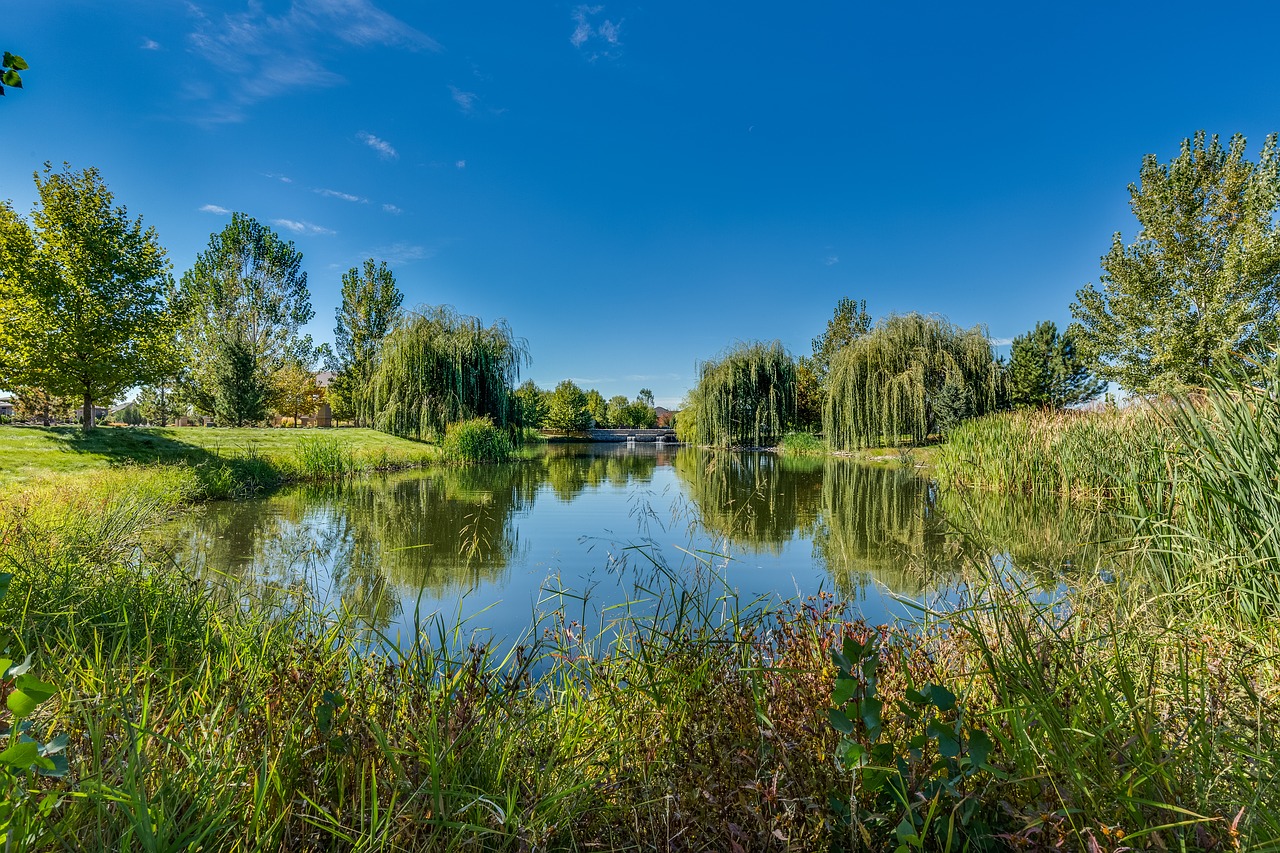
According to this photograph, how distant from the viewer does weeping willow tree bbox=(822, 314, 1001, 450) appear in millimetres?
19844

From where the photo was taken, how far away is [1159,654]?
8.03 ft

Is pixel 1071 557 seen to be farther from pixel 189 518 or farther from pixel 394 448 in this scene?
pixel 394 448

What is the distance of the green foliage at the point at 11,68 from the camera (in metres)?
1.60

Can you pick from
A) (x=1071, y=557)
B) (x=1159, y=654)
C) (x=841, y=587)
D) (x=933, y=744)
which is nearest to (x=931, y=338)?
(x=1071, y=557)

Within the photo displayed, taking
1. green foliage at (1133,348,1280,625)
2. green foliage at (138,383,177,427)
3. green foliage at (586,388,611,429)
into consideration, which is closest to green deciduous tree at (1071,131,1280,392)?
green foliage at (1133,348,1280,625)

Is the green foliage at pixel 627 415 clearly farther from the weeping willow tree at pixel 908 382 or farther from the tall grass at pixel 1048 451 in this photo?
the tall grass at pixel 1048 451

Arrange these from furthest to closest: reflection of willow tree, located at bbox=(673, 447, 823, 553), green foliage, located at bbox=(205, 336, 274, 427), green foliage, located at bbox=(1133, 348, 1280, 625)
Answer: green foliage, located at bbox=(205, 336, 274, 427) → reflection of willow tree, located at bbox=(673, 447, 823, 553) → green foliage, located at bbox=(1133, 348, 1280, 625)

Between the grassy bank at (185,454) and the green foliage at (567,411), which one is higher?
the green foliage at (567,411)

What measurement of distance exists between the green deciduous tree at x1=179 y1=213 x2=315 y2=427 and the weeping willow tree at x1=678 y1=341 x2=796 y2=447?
21099 mm

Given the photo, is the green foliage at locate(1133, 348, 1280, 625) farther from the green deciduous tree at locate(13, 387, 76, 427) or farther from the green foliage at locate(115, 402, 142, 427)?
the green foliage at locate(115, 402, 142, 427)

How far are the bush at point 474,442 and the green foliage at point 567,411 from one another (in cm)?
3855

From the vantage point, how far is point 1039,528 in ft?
23.1

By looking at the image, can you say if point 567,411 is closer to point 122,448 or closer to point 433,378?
point 433,378

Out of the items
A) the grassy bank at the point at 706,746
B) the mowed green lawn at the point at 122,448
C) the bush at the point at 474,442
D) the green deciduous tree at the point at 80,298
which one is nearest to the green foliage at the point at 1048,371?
the bush at the point at 474,442
